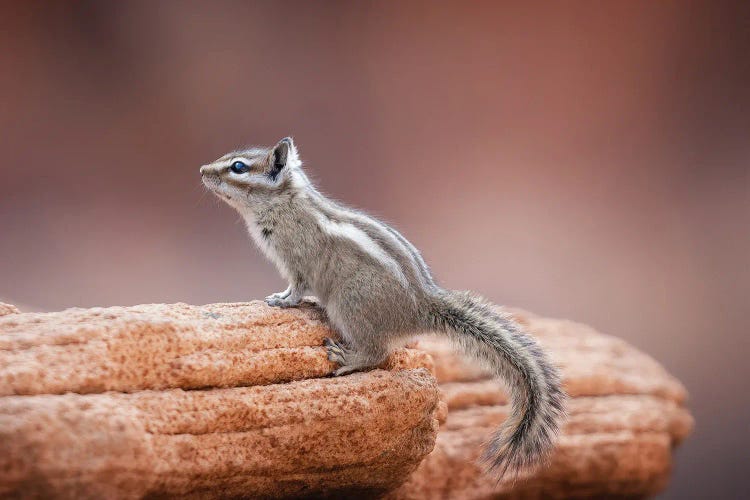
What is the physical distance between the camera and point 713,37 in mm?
5371

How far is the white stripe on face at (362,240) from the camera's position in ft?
11.0

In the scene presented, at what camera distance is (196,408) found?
9.63ft

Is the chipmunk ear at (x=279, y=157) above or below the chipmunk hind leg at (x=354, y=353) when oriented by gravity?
above

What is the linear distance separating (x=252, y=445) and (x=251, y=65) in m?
2.86

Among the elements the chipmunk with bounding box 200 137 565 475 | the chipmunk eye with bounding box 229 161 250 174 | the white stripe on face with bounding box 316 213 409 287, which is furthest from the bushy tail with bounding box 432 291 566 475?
the chipmunk eye with bounding box 229 161 250 174

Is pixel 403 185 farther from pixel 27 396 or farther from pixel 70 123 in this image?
pixel 27 396

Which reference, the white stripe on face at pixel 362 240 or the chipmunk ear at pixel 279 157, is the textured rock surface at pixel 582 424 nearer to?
the white stripe on face at pixel 362 240

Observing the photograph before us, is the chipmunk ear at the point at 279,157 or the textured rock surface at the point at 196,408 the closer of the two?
the textured rock surface at the point at 196,408

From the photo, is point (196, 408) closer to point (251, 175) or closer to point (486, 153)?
point (251, 175)

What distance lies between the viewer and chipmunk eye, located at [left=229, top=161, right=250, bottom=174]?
3713mm

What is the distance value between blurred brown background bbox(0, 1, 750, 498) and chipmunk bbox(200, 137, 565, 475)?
5.78ft

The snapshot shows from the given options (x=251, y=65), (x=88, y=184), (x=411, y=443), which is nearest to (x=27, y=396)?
(x=411, y=443)

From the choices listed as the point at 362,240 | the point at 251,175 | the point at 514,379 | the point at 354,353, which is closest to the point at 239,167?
the point at 251,175

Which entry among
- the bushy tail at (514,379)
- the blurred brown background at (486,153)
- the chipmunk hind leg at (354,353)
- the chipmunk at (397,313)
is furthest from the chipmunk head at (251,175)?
the blurred brown background at (486,153)
